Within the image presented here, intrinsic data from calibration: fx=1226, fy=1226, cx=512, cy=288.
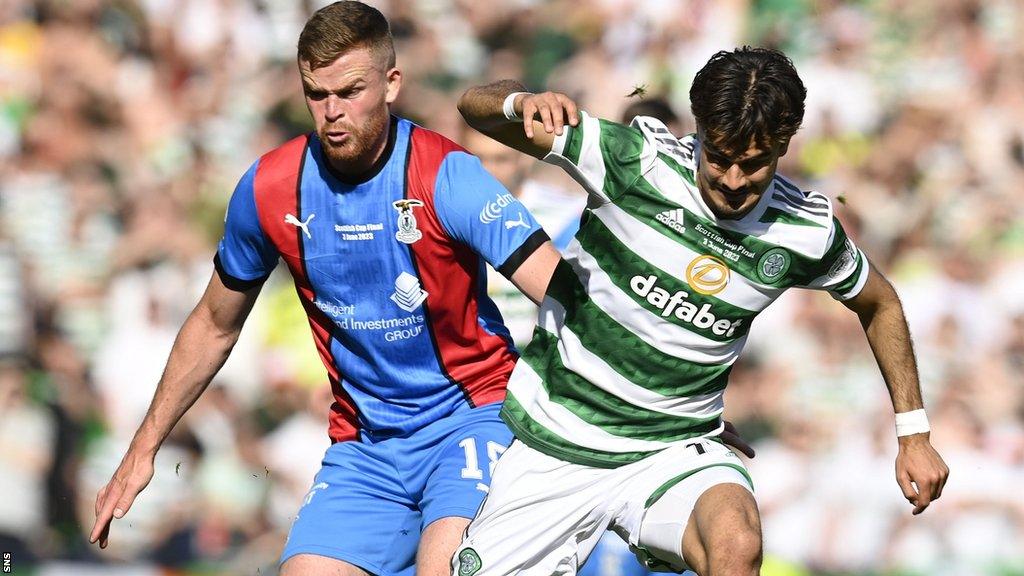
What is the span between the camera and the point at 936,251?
716cm

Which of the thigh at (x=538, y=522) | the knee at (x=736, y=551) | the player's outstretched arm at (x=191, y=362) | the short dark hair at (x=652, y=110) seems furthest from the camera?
the short dark hair at (x=652, y=110)

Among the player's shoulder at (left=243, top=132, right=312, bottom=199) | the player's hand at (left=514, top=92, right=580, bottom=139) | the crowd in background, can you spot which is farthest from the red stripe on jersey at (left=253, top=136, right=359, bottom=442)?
the crowd in background

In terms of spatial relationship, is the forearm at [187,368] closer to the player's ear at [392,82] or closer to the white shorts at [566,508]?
the player's ear at [392,82]

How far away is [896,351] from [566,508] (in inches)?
47.4

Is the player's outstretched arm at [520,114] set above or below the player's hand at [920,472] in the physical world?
above

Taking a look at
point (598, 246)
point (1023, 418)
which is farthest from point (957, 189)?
point (598, 246)

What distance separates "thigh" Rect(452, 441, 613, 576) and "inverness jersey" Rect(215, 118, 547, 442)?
0.50 meters

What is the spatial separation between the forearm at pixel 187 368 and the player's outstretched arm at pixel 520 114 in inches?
54.9

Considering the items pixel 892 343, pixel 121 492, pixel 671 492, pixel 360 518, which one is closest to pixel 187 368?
pixel 121 492

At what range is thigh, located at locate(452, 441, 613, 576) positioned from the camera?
390cm

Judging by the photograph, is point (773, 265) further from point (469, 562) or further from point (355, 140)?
point (355, 140)

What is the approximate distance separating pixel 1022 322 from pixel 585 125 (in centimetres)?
440

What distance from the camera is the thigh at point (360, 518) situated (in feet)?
13.8

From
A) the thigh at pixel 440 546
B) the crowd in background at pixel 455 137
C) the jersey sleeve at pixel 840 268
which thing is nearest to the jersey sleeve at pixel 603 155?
the jersey sleeve at pixel 840 268
